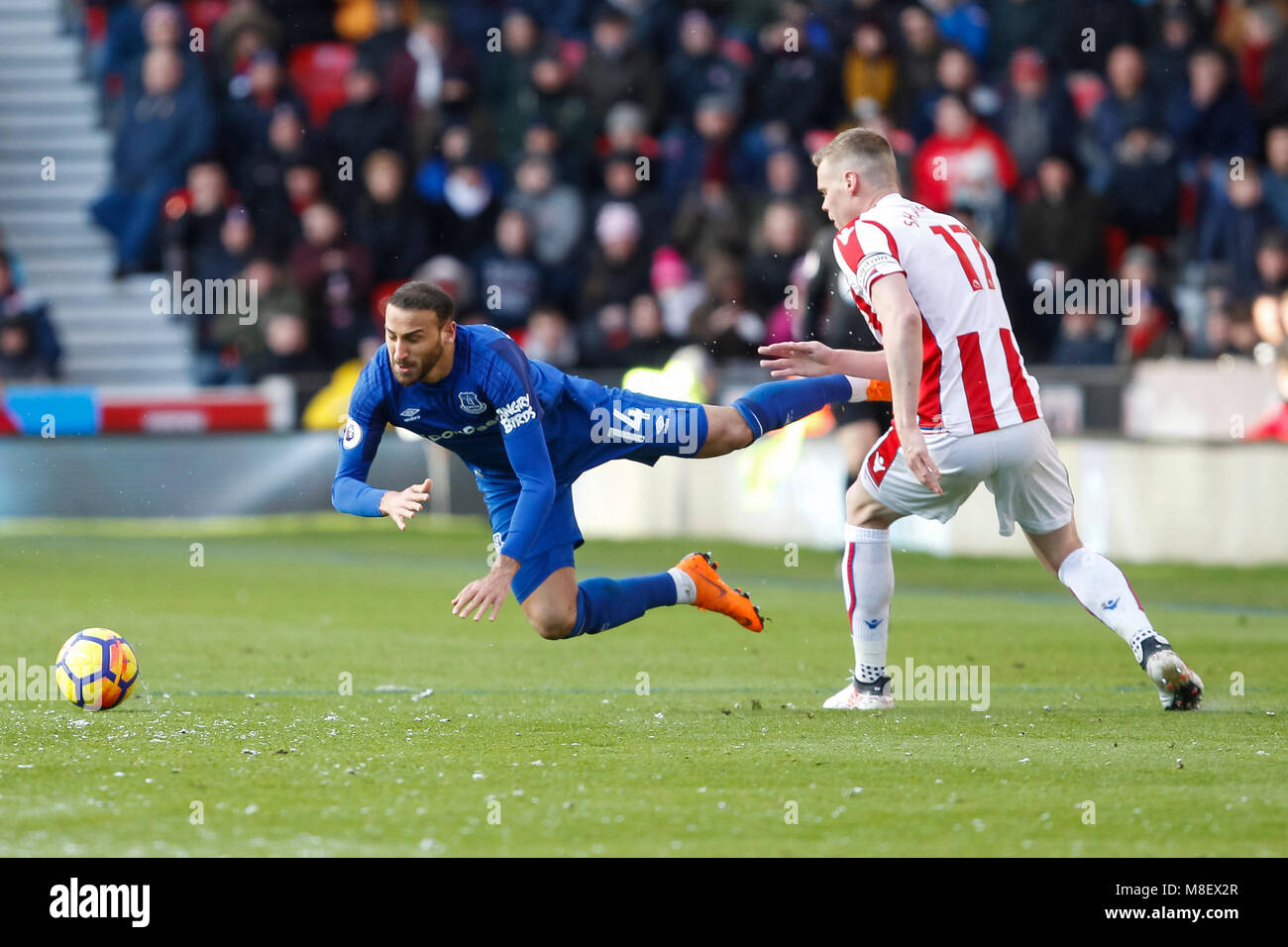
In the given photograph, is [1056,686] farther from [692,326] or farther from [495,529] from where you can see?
[692,326]

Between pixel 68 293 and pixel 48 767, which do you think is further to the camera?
pixel 68 293

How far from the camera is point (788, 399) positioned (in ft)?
25.1

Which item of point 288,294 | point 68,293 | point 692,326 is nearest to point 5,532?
point 288,294

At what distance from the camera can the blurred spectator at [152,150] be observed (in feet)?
57.1

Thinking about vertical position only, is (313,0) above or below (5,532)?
above

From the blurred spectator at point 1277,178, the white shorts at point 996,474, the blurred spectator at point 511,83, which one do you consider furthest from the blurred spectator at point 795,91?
Answer: the white shorts at point 996,474

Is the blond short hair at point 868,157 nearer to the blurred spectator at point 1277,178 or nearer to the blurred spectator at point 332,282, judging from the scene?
the blurred spectator at point 332,282

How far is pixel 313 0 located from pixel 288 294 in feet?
12.7

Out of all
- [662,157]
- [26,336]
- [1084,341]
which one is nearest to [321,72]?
[662,157]

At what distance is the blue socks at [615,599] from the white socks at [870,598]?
884mm

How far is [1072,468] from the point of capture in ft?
43.2

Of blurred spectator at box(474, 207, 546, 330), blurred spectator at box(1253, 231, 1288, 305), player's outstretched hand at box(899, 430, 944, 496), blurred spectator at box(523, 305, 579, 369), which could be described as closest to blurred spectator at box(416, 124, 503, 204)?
blurred spectator at box(474, 207, 546, 330)
